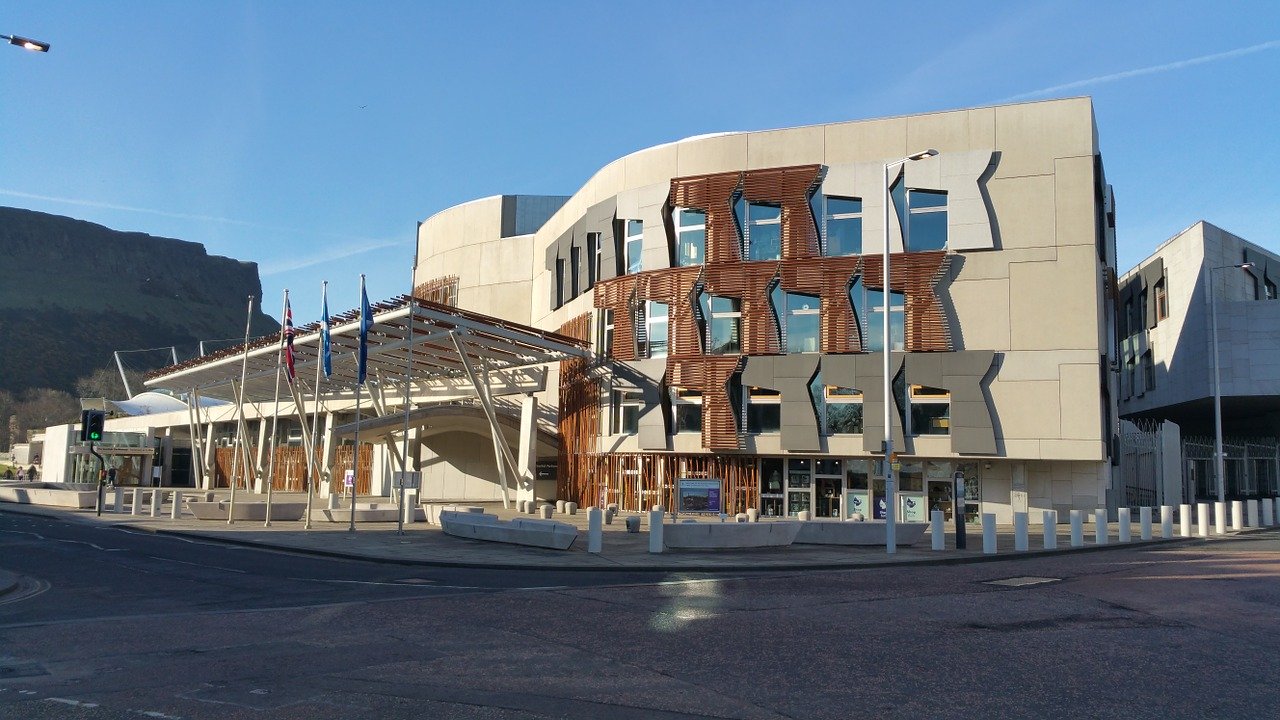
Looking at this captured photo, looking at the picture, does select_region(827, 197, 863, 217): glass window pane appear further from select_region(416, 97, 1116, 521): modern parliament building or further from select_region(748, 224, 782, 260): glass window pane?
select_region(748, 224, 782, 260): glass window pane

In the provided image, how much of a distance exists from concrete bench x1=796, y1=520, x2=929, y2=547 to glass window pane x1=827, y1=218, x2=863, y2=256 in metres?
14.2

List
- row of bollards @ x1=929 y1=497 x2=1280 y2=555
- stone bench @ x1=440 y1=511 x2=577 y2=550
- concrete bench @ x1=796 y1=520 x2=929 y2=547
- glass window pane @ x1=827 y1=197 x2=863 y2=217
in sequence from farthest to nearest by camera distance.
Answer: glass window pane @ x1=827 y1=197 x2=863 y2=217, concrete bench @ x1=796 y1=520 x2=929 y2=547, stone bench @ x1=440 y1=511 x2=577 y2=550, row of bollards @ x1=929 y1=497 x2=1280 y2=555

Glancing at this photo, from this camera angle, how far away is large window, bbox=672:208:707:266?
126 feet

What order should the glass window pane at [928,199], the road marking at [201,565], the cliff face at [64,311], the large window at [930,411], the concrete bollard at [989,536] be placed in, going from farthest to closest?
the cliff face at [64,311]
the glass window pane at [928,199]
the large window at [930,411]
the concrete bollard at [989,536]
the road marking at [201,565]

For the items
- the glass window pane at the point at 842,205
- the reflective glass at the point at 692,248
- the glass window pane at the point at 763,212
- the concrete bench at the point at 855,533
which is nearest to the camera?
the concrete bench at the point at 855,533

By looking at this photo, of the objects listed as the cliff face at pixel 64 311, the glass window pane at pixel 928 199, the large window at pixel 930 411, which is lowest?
the large window at pixel 930 411

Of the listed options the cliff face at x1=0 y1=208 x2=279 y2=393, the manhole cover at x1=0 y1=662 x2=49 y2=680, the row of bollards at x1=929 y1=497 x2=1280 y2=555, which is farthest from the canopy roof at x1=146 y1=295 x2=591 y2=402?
the cliff face at x1=0 y1=208 x2=279 y2=393

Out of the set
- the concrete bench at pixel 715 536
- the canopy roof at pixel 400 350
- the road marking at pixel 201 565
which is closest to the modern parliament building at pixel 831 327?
the canopy roof at pixel 400 350

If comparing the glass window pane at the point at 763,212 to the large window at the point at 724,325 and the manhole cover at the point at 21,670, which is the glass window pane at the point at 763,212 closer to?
the large window at the point at 724,325

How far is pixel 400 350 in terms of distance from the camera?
142 ft

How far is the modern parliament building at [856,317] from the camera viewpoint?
33188 mm

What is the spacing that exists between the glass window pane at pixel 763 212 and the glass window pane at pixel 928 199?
5.12 metres

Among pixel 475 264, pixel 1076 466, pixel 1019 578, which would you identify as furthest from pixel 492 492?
pixel 1019 578

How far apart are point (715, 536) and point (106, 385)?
133155 millimetres
